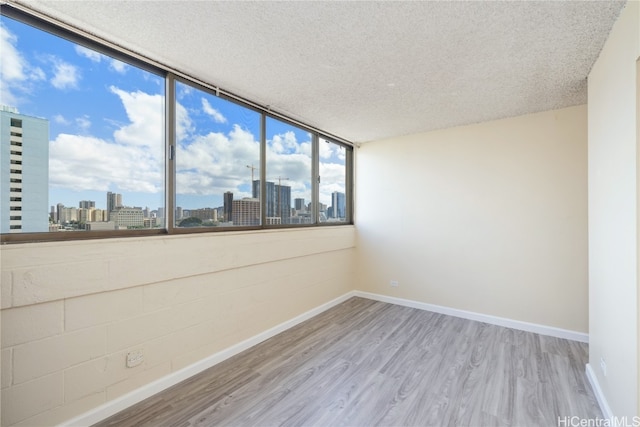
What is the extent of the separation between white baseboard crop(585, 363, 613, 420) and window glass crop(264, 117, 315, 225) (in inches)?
120

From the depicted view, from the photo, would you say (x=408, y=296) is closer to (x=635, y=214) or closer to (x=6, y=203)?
(x=635, y=214)

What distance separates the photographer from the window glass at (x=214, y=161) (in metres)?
2.37

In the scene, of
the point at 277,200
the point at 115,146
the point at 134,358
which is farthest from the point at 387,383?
the point at 115,146

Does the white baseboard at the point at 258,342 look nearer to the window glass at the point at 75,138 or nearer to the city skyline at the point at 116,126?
the window glass at the point at 75,138

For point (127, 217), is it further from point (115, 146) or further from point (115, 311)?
point (115, 311)

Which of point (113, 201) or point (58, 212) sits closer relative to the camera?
point (58, 212)

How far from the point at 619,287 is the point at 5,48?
3.82 metres

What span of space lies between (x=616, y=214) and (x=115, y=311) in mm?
3250

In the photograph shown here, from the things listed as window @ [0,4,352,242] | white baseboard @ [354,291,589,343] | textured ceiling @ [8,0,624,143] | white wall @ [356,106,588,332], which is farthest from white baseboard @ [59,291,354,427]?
textured ceiling @ [8,0,624,143]

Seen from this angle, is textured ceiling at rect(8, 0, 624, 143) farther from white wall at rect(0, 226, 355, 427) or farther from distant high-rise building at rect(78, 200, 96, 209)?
white wall at rect(0, 226, 355, 427)

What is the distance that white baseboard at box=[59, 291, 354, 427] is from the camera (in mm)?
1729

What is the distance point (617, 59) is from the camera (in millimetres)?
1643

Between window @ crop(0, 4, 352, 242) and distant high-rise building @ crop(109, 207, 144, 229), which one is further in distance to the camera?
distant high-rise building @ crop(109, 207, 144, 229)

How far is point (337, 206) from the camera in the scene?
171 inches
